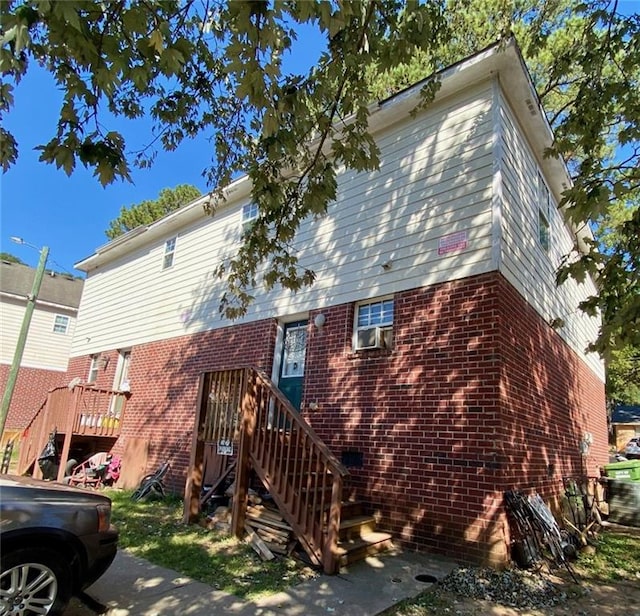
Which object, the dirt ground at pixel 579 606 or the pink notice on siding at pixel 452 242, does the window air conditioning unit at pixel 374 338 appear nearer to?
the pink notice on siding at pixel 452 242

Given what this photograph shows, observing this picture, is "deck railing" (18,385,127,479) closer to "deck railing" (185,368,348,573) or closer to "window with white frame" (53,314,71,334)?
"deck railing" (185,368,348,573)

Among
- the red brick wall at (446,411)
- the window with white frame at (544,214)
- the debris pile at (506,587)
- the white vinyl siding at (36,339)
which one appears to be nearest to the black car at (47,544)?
the debris pile at (506,587)

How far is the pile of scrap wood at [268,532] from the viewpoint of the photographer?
5.46 m

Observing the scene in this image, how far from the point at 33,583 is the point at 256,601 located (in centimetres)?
188

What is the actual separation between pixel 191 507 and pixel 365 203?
5.73 metres

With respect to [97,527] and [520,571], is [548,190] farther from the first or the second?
[97,527]

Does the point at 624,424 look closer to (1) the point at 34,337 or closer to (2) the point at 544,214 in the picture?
(2) the point at 544,214

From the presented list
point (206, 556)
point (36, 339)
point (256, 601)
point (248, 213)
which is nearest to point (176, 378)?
point (248, 213)

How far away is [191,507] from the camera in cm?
681

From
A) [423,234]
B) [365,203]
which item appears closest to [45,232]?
[365,203]

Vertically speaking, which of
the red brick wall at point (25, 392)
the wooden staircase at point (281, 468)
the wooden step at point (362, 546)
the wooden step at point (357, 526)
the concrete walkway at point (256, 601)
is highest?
the red brick wall at point (25, 392)

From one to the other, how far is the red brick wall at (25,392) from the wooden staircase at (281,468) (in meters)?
15.6

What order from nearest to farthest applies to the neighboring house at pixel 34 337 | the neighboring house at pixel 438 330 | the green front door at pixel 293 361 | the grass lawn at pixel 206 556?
1. the grass lawn at pixel 206 556
2. the neighboring house at pixel 438 330
3. the green front door at pixel 293 361
4. the neighboring house at pixel 34 337

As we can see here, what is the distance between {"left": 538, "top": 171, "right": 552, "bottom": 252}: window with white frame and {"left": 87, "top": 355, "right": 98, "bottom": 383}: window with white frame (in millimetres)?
12575
